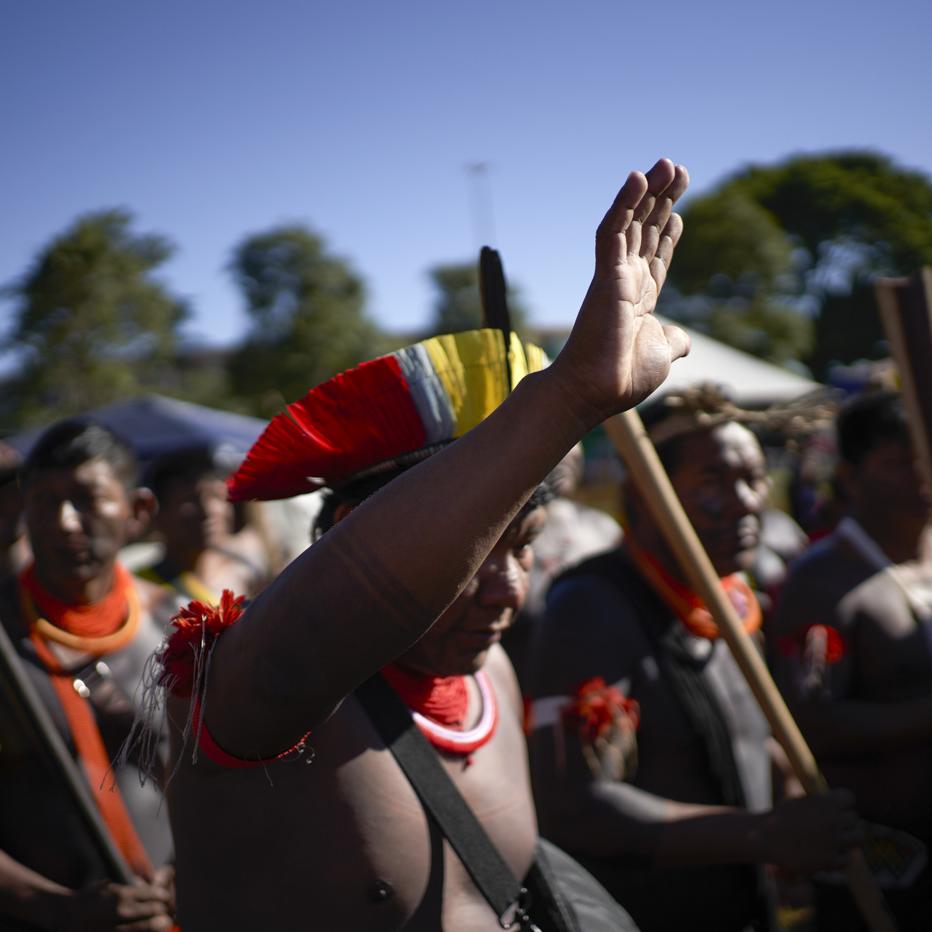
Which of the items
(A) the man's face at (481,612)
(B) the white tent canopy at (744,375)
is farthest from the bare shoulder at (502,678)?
(B) the white tent canopy at (744,375)

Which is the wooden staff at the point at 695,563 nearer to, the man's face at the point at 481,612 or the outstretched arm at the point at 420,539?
the man's face at the point at 481,612

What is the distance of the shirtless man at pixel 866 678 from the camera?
3.12 meters

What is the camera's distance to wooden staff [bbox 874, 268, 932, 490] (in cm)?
259

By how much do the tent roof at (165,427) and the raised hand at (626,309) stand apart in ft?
29.8

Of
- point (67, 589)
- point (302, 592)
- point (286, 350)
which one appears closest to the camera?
point (302, 592)

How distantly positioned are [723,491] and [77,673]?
201cm

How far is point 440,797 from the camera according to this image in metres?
1.60

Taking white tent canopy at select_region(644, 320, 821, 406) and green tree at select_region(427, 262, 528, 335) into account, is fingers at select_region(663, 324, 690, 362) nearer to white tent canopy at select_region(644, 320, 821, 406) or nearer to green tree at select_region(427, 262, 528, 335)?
white tent canopy at select_region(644, 320, 821, 406)

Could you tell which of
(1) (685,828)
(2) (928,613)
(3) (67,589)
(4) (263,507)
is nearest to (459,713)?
(1) (685,828)

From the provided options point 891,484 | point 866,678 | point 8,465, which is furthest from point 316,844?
point 891,484

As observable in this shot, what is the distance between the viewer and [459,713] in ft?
6.01

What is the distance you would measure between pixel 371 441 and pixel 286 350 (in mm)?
54391

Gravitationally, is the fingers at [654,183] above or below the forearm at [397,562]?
above

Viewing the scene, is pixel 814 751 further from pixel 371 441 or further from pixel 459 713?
pixel 371 441
